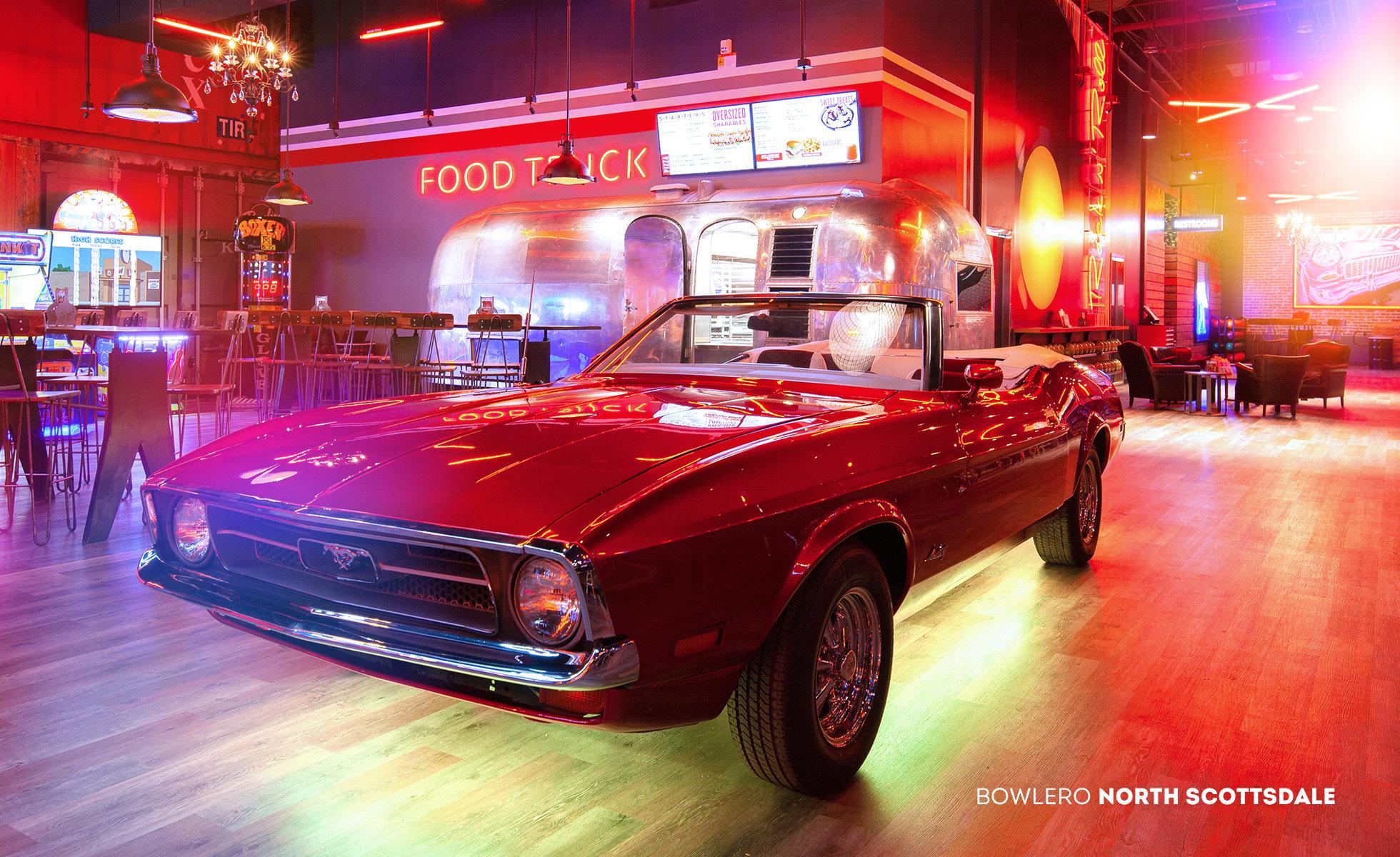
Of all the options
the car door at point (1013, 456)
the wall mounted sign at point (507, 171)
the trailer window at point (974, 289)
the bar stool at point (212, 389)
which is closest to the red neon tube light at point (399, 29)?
the wall mounted sign at point (507, 171)

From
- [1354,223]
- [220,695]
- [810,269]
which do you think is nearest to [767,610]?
[220,695]

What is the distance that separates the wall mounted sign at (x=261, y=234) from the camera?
14.3 m

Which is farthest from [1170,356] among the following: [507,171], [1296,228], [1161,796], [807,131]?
[1161,796]

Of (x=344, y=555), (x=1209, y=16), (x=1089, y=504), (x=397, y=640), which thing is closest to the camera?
(x=397, y=640)

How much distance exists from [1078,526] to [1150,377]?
33.7 feet

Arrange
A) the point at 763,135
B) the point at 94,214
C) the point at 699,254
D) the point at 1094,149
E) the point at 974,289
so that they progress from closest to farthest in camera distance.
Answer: the point at 699,254
the point at 974,289
the point at 763,135
the point at 94,214
the point at 1094,149

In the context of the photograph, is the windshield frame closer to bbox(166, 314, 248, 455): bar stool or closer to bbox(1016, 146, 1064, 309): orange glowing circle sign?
bbox(166, 314, 248, 455): bar stool

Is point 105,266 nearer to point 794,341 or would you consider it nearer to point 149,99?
point 149,99

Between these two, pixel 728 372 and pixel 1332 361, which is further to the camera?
pixel 1332 361

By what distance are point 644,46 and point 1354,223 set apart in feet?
78.4

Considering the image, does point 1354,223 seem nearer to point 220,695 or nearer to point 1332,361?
point 1332,361

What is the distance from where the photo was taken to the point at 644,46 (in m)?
12.5

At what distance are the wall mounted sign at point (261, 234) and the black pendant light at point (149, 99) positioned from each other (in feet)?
22.5

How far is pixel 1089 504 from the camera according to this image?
194 inches
